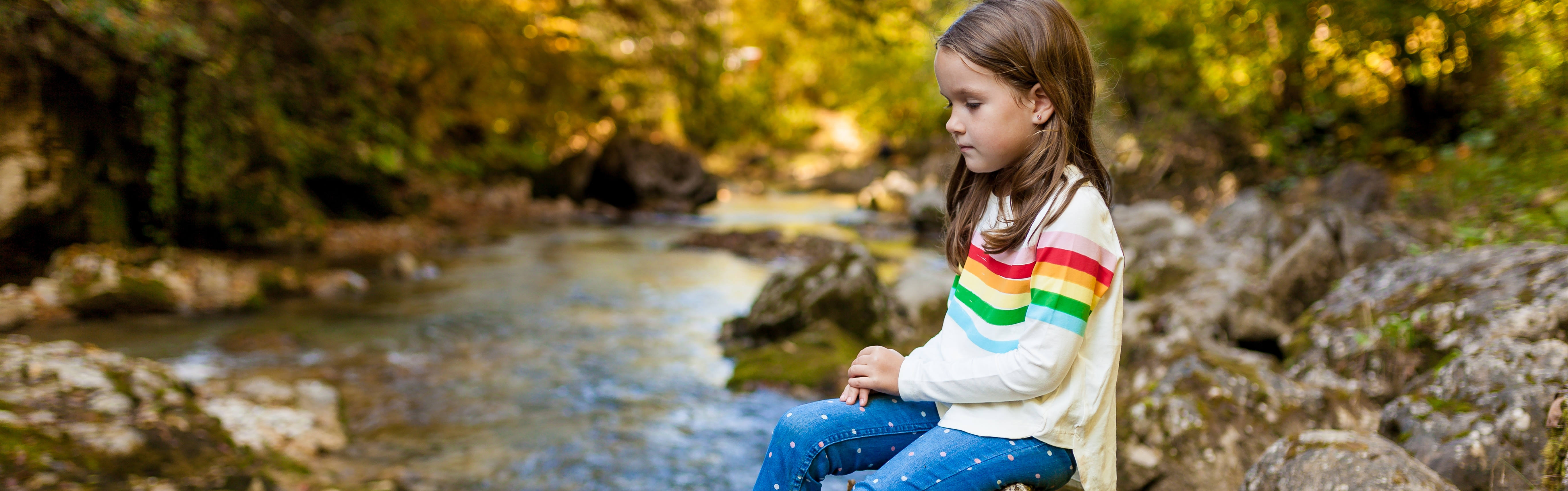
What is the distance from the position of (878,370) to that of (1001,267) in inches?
13.5

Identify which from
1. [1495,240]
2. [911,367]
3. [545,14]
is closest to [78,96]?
[545,14]

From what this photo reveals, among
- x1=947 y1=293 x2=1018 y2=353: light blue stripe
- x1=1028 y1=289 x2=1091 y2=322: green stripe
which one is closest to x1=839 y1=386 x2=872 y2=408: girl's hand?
x1=947 y1=293 x2=1018 y2=353: light blue stripe

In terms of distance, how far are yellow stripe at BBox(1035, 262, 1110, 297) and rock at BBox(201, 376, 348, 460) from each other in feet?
11.2

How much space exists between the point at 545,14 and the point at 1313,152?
8947mm

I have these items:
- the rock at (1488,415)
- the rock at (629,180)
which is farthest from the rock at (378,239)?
the rock at (1488,415)

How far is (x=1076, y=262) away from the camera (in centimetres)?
150

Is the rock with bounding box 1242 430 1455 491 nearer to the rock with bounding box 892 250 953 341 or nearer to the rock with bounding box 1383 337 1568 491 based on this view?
the rock with bounding box 1383 337 1568 491

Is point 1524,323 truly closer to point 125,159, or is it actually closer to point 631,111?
point 125,159

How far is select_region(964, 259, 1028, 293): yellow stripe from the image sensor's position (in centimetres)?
157

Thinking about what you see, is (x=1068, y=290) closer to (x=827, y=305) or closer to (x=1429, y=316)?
(x=1429, y=316)

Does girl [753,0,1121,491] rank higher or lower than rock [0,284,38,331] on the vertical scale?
higher

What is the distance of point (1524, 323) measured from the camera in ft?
8.82

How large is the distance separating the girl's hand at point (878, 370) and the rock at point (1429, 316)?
80.3 inches

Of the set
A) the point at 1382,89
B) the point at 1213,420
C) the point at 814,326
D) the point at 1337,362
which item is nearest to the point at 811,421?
the point at 1213,420
